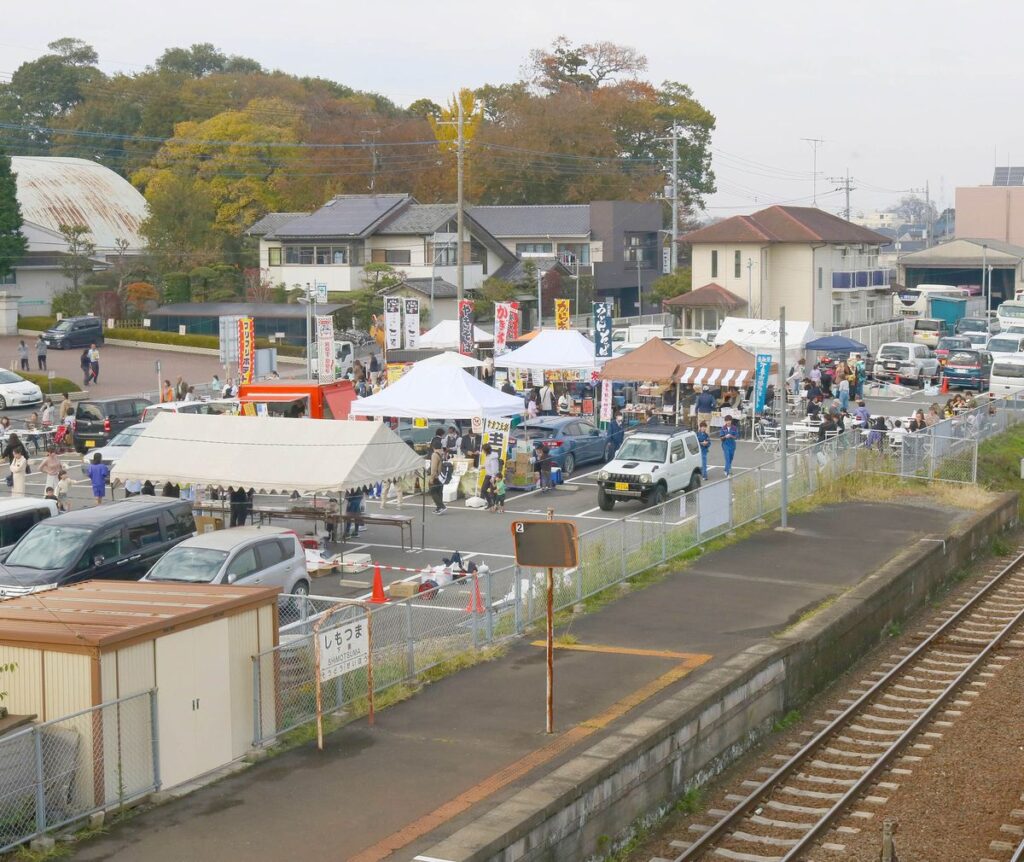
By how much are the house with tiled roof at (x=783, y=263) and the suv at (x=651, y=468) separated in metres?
32.3

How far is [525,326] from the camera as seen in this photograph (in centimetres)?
7038

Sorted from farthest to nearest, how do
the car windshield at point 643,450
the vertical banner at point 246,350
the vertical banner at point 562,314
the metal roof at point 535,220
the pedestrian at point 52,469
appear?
the metal roof at point 535,220 < the vertical banner at point 562,314 < the vertical banner at point 246,350 < the car windshield at point 643,450 < the pedestrian at point 52,469

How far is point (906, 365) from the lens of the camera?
163 ft

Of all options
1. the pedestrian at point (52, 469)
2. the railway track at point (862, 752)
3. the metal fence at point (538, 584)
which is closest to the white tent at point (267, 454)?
the metal fence at point (538, 584)

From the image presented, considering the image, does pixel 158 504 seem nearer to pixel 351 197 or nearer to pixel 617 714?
pixel 617 714

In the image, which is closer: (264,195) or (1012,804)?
(1012,804)

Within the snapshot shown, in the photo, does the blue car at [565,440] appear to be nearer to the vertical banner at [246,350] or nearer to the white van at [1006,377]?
the vertical banner at [246,350]

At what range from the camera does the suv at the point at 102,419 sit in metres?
35.0

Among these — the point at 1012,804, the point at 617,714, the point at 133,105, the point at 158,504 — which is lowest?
the point at 1012,804

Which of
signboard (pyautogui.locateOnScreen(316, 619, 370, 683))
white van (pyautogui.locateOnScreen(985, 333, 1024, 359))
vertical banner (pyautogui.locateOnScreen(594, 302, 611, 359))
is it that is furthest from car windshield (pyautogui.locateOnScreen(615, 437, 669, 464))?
white van (pyautogui.locateOnScreen(985, 333, 1024, 359))

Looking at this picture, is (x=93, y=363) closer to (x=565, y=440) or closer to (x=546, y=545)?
(x=565, y=440)

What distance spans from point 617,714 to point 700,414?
80.4ft

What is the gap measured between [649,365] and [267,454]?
52.7ft

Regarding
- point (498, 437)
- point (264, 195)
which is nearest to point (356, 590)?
point (498, 437)
